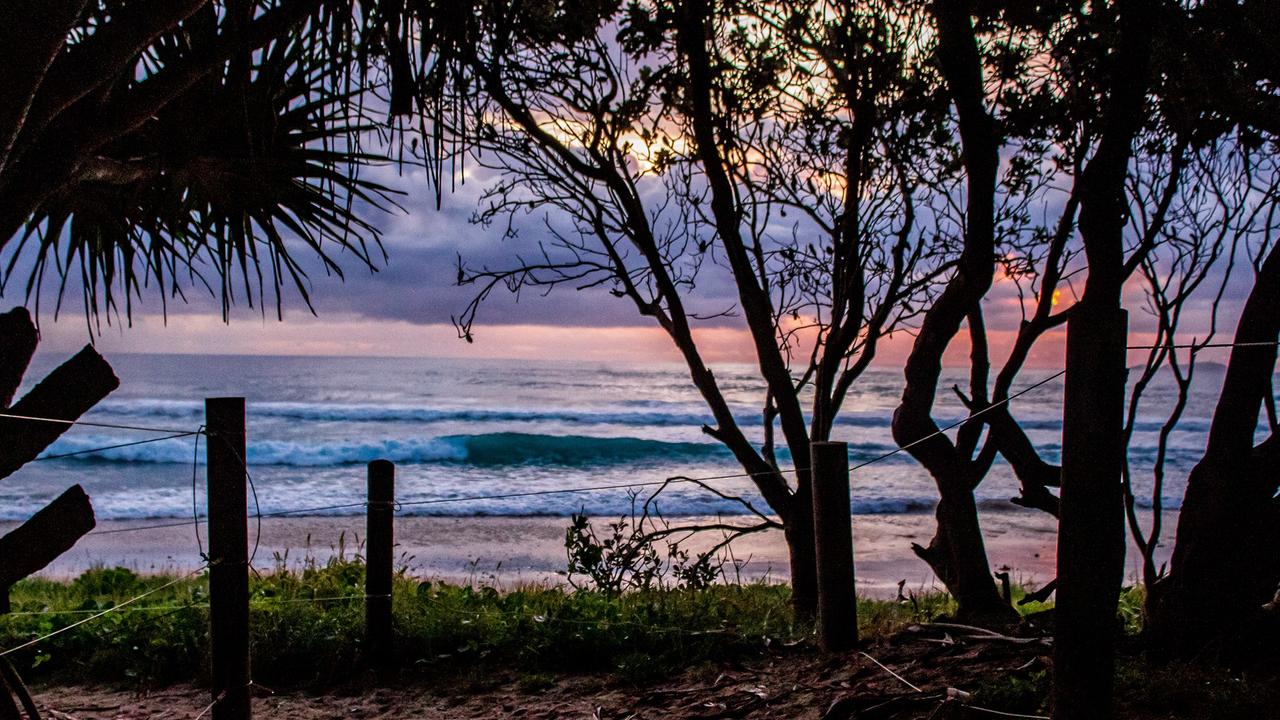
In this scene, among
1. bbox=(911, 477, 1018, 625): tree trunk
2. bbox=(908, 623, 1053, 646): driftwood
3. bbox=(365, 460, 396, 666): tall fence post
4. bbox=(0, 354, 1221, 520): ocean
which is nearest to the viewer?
bbox=(908, 623, 1053, 646): driftwood

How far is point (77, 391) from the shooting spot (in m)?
2.39

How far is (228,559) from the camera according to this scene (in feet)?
9.72

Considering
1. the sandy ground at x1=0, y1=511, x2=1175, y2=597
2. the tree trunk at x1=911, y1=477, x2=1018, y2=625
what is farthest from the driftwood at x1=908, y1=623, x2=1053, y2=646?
the sandy ground at x1=0, y1=511, x2=1175, y2=597

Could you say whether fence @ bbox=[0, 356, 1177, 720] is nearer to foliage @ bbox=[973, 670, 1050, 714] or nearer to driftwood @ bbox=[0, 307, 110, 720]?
driftwood @ bbox=[0, 307, 110, 720]

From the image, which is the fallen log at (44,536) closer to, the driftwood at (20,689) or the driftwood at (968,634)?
the driftwood at (20,689)

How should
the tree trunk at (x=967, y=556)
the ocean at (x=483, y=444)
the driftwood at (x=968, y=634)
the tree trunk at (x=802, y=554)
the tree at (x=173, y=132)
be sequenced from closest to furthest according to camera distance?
1. the tree at (x=173, y=132)
2. the driftwood at (x=968, y=634)
3. the tree trunk at (x=967, y=556)
4. the tree trunk at (x=802, y=554)
5. the ocean at (x=483, y=444)

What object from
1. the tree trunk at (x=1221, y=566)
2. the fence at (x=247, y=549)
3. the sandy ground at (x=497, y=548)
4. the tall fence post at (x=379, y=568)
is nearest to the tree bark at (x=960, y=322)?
the fence at (x=247, y=549)

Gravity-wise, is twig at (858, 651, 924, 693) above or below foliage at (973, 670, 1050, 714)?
below

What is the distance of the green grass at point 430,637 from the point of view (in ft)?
13.8

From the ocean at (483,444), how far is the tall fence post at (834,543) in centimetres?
252

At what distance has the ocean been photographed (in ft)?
49.9

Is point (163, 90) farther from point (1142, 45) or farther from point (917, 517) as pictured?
point (917, 517)

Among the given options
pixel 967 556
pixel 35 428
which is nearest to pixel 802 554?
pixel 967 556

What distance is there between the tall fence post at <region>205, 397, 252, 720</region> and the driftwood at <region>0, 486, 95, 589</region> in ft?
1.63
